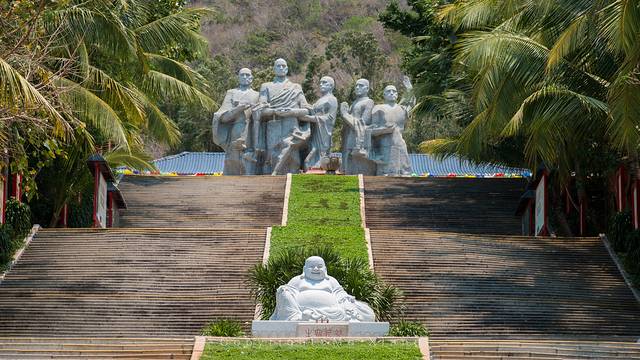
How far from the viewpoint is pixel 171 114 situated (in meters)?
65.3

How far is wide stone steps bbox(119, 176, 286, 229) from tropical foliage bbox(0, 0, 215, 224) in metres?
1.19

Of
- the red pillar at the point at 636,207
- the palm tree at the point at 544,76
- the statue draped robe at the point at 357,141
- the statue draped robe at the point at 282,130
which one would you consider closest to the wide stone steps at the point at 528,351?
the palm tree at the point at 544,76

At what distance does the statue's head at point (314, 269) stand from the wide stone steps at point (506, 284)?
9.66 feet

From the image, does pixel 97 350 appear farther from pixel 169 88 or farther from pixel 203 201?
pixel 169 88

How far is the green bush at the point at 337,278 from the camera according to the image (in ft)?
80.2

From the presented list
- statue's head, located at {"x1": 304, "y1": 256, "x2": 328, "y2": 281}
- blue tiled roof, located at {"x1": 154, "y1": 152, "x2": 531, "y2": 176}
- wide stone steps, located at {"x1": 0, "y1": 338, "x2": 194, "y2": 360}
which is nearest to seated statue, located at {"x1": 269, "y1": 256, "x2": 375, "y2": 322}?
statue's head, located at {"x1": 304, "y1": 256, "x2": 328, "y2": 281}

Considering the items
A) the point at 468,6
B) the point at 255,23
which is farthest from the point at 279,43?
the point at 468,6

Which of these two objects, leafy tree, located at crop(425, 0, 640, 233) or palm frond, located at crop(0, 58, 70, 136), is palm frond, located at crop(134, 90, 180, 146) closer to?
leafy tree, located at crop(425, 0, 640, 233)

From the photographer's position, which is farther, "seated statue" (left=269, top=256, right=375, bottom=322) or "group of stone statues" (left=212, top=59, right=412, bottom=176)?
"group of stone statues" (left=212, top=59, right=412, bottom=176)

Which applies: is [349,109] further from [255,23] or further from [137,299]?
[255,23]

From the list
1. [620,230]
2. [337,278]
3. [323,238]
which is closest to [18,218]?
[323,238]

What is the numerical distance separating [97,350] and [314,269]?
3.72 m

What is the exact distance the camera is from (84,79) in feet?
93.4

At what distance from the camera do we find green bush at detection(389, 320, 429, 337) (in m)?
23.3
